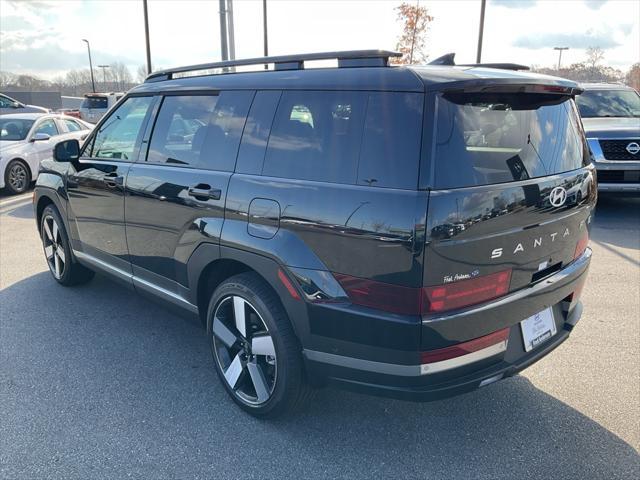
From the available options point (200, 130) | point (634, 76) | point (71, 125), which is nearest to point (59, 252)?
point (200, 130)

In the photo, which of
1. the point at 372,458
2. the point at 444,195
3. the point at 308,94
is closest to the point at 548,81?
the point at 444,195

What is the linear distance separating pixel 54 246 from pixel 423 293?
4080 millimetres

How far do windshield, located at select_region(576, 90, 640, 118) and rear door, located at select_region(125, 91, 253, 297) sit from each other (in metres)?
8.31

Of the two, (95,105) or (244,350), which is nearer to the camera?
(244,350)

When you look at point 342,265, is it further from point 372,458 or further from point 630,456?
point 630,456

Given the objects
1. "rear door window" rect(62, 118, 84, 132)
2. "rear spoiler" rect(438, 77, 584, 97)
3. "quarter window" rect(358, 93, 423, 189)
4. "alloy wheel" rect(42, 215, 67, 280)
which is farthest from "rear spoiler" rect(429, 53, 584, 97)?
"rear door window" rect(62, 118, 84, 132)

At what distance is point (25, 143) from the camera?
32.9 ft

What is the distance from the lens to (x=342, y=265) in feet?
7.47

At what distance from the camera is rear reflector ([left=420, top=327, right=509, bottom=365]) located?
2.20 m

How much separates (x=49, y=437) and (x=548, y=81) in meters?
3.22

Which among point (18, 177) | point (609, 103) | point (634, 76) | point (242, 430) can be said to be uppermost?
point (634, 76)

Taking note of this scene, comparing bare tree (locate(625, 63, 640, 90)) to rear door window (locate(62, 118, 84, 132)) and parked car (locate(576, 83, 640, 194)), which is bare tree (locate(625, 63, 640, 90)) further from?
rear door window (locate(62, 118, 84, 132))

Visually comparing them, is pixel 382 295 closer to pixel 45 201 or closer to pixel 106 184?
pixel 106 184

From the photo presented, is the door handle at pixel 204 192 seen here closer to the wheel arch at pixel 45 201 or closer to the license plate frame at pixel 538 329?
the license plate frame at pixel 538 329
